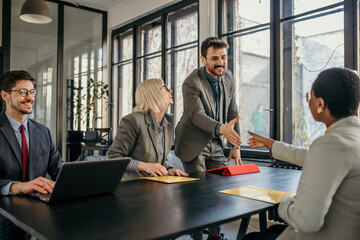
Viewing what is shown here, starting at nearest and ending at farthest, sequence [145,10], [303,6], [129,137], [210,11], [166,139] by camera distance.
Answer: [129,137]
[166,139]
[303,6]
[210,11]
[145,10]

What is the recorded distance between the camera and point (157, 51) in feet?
19.5

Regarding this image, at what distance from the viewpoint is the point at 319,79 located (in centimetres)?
110

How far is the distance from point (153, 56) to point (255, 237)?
193 inches

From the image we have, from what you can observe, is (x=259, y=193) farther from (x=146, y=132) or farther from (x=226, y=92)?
(x=226, y=92)

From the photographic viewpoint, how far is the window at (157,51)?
530 cm

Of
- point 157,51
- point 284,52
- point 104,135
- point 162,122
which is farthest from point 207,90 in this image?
point 104,135

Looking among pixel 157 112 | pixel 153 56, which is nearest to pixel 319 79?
pixel 157 112

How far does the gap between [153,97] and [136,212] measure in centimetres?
120

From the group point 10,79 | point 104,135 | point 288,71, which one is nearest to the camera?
point 10,79

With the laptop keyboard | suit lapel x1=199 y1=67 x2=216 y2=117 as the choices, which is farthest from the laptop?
suit lapel x1=199 y1=67 x2=216 y2=117

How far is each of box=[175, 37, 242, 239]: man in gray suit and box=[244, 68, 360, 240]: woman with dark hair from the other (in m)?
1.32

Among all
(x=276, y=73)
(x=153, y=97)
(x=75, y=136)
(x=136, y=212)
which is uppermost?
(x=276, y=73)

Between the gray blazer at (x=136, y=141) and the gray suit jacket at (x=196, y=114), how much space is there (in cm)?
36

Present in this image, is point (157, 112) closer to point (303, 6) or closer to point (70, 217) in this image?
point (70, 217)
